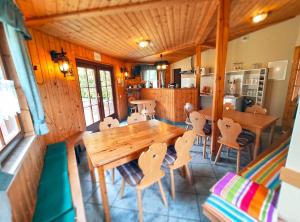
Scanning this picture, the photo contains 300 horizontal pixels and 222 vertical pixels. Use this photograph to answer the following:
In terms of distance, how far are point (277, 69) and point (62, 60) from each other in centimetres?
535

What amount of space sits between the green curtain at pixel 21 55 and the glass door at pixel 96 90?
78.4 inches

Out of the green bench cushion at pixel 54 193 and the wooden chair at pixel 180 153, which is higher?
the wooden chair at pixel 180 153

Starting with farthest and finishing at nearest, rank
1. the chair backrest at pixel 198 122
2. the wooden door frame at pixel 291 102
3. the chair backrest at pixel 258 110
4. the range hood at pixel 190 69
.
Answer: the range hood at pixel 190 69 → the wooden door frame at pixel 291 102 → the chair backrest at pixel 258 110 → the chair backrest at pixel 198 122

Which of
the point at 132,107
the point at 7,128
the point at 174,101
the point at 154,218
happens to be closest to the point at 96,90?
the point at 132,107

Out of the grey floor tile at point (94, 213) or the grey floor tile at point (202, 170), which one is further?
the grey floor tile at point (202, 170)

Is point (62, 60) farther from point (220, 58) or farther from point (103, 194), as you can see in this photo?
point (220, 58)

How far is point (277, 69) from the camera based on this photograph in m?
3.79

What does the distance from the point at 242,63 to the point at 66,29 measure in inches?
199

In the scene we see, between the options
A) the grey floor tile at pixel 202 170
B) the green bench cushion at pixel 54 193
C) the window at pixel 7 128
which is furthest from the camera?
the grey floor tile at pixel 202 170

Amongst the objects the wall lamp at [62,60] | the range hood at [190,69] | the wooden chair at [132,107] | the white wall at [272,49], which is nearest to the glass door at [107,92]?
the wooden chair at [132,107]

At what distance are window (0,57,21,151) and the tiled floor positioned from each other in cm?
111

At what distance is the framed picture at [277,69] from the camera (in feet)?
12.0

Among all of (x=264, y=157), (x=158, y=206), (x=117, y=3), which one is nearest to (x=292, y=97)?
(x=264, y=157)

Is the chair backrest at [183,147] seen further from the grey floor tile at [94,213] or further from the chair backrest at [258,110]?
the chair backrest at [258,110]
